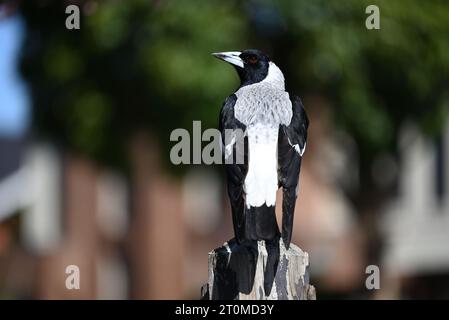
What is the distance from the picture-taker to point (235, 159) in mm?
3924

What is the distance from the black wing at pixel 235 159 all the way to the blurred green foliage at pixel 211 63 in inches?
271

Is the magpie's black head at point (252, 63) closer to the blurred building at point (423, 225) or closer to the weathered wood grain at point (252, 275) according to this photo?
the weathered wood grain at point (252, 275)

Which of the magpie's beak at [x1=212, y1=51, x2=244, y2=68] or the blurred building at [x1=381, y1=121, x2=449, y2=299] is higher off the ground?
the blurred building at [x1=381, y1=121, x2=449, y2=299]

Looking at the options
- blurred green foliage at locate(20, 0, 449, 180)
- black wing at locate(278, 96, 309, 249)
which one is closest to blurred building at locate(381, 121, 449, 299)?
blurred green foliage at locate(20, 0, 449, 180)

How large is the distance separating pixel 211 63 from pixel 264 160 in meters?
7.20

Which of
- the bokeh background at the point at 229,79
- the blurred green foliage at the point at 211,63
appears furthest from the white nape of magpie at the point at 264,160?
the blurred green foliage at the point at 211,63

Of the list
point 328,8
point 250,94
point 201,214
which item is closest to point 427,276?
point 201,214

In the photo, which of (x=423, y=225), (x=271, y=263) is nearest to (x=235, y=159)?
(x=271, y=263)

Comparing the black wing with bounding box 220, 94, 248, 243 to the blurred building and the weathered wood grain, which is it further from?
the blurred building

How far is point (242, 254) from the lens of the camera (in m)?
3.63

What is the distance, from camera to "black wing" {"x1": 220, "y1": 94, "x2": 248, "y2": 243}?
12.2 feet

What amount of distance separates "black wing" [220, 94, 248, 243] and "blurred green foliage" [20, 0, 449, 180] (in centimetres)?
687

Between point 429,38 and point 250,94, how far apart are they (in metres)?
7.91
